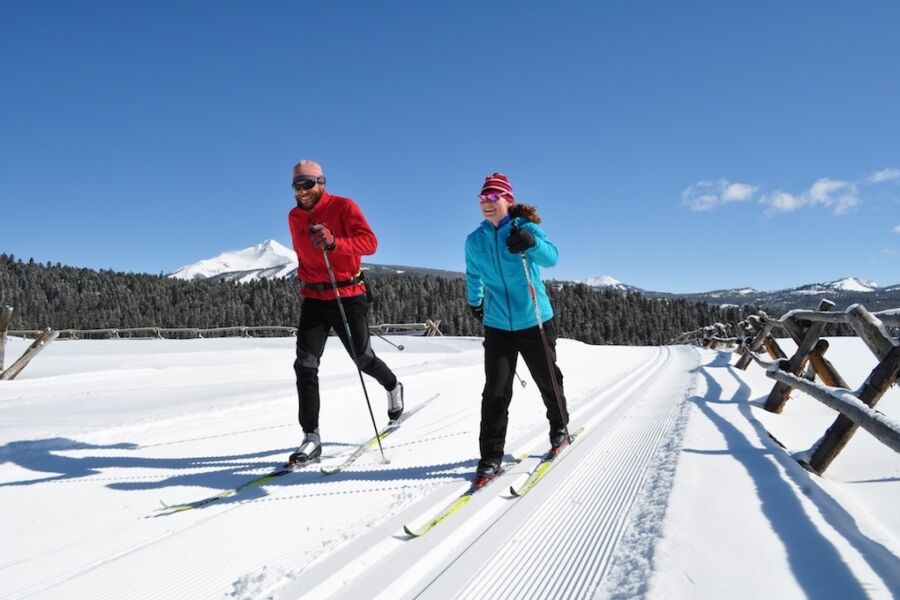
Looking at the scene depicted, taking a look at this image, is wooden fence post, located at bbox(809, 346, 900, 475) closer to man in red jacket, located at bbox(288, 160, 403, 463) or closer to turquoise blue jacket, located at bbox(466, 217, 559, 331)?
turquoise blue jacket, located at bbox(466, 217, 559, 331)

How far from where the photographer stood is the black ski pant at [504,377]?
3.44 m

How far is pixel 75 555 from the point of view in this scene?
2348mm

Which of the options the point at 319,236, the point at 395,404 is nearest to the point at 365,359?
the point at 395,404

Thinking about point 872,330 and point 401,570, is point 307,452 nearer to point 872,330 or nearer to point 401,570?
point 401,570

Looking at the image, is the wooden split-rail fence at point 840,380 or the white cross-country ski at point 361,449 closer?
the wooden split-rail fence at point 840,380

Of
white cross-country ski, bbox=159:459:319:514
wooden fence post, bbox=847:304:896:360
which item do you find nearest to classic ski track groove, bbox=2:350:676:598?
white cross-country ski, bbox=159:459:319:514

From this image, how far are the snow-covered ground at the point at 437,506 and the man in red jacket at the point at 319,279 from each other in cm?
76

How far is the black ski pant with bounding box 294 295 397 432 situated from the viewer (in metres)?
3.97

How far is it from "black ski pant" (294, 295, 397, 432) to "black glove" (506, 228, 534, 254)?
4.74ft

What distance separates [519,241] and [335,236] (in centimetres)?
153

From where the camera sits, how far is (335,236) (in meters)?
3.98

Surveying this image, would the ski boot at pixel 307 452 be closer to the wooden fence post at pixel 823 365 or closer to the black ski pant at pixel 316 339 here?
the black ski pant at pixel 316 339

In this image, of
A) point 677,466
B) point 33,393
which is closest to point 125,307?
point 33,393

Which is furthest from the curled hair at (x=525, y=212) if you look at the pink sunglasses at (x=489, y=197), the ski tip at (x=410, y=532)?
the ski tip at (x=410, y=532)
